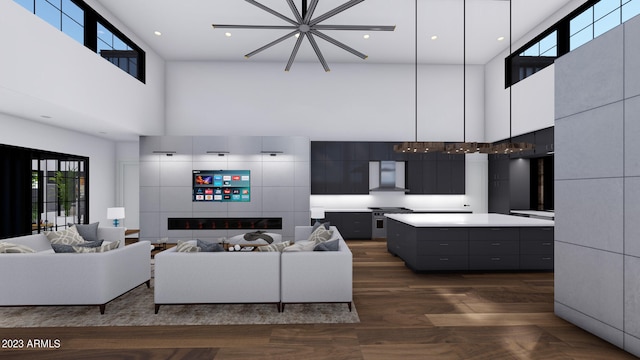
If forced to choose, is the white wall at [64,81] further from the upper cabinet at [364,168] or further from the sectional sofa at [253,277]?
the upper cabinet at [364,168]

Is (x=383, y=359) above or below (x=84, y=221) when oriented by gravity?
below

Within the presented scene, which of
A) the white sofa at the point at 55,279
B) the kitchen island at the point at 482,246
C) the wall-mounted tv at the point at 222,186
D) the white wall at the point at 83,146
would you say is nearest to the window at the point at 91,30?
the white wall at the point at 83,146

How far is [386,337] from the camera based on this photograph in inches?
104

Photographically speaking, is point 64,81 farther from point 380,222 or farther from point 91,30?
point 380,222

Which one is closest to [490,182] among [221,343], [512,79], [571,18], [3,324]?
[512,79]

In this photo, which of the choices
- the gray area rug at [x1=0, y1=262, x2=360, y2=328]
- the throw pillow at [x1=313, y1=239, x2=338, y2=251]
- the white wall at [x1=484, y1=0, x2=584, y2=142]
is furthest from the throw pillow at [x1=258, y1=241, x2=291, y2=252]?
the white wall at [x1=484, y1=0, x2=584, y2=142]

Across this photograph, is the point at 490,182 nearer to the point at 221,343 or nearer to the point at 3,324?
the point at 221,343

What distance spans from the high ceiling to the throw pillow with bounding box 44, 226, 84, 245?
13.0 ft

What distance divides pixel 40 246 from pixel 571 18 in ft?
30.9

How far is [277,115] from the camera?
7.37 metres

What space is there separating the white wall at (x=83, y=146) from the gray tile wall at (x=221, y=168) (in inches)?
50.9

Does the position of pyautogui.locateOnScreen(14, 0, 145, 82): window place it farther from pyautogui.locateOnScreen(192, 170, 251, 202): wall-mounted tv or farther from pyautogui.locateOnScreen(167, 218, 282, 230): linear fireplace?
pyautogui.locateOnScreen(167, 218, 282, 230): linear fireplace

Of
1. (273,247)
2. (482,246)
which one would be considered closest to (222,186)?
(273,247)

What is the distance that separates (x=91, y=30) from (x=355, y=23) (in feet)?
15.4
